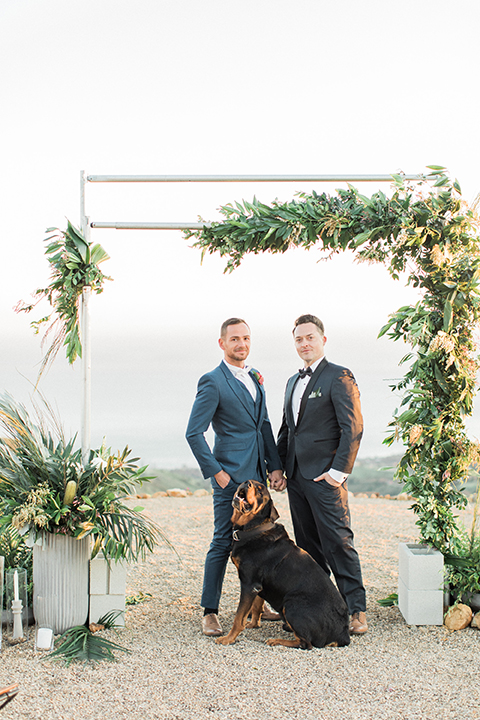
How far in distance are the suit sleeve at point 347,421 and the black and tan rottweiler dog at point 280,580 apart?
55 centimetres

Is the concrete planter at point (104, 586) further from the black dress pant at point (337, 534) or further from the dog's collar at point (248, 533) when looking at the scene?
the black dress pant at point (337, 534)

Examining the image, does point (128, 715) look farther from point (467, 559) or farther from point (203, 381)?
point (467, 559)

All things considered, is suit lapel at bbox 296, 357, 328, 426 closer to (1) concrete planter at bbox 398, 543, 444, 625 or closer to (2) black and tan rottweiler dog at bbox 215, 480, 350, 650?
(2) black and tan rottweiler dog at bbox 215, 480, 350, 650

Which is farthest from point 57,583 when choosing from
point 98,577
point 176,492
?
point 176,492

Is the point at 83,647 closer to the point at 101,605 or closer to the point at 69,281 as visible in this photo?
the point at 101,605

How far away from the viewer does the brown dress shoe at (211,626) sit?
388 centimetres

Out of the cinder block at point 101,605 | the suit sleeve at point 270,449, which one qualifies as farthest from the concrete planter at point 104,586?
the suit sleeve at point 270,449

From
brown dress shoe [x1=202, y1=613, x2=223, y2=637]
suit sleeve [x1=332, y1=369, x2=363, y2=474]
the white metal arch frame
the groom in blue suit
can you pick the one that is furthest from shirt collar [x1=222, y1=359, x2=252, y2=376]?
brown dress shoe [x1=202, y1=613, x2=223, y2=637]

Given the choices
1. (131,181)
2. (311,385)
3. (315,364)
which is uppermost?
(131,181)

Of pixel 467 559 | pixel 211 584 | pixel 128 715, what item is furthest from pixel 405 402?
pixel 128 715

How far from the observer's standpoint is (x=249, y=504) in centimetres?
361

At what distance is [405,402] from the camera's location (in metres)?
4.16

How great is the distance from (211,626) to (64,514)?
119cm

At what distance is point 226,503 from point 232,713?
1.25 m
